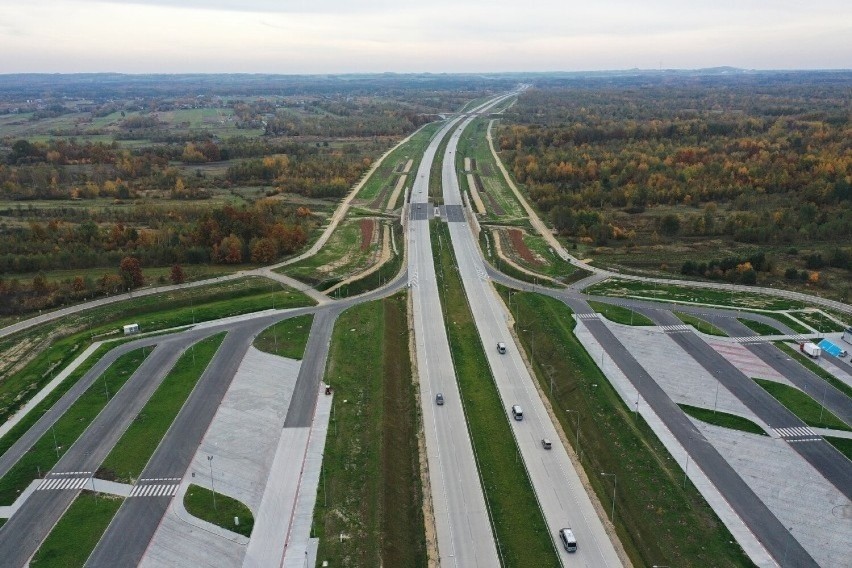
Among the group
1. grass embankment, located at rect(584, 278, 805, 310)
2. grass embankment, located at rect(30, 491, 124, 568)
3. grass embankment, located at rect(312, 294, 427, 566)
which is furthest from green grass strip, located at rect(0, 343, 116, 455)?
grass embankment, located at rect(584, 278, 805, 310)

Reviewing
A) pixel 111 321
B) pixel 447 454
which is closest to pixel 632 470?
pixel 447 454

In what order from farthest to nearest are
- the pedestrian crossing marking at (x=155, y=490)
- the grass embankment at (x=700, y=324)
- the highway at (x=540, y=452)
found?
the grass embankment at (x=700, y=324) → the pedestrian crossing marking at (x=155, y=490) → the highway at (x=540, y=452)

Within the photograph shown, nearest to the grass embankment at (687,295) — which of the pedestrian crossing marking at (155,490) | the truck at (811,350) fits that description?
the truck at (811,350)

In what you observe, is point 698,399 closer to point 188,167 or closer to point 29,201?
point 29,201

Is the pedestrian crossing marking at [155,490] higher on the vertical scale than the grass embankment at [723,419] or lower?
higher

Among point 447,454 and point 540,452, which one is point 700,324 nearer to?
point 540,452

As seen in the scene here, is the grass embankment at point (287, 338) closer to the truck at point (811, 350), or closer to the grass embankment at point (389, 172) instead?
the truck at point (811, 350)

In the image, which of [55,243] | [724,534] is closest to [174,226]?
[55,243]
